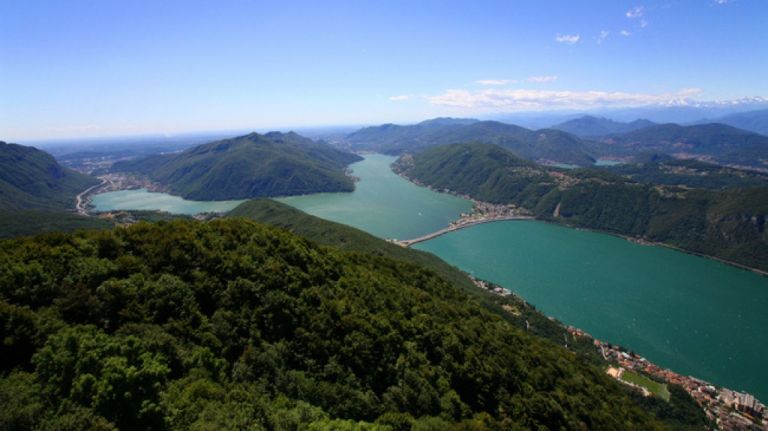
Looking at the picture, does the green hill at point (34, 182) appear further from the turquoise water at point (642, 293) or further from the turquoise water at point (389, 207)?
the turquoise water at point (642, 293)

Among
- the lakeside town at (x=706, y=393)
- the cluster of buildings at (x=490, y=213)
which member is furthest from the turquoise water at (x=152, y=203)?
the lakeside town at (x=706, y=393)

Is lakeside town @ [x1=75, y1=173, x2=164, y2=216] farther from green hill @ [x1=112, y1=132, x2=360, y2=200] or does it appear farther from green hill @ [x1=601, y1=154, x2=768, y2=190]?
green hill @ [x1=601, y1=154, x2=768, y2=190]

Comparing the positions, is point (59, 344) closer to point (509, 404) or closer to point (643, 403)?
point (509, 404)

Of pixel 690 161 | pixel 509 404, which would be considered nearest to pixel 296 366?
pixel 509 404

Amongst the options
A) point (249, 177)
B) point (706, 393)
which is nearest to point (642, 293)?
point (706, 393)

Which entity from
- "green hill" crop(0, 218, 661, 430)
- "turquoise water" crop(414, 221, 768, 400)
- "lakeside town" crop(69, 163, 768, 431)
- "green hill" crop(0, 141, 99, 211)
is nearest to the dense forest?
"turquoise water" crop(414, 221, 768, 400)
